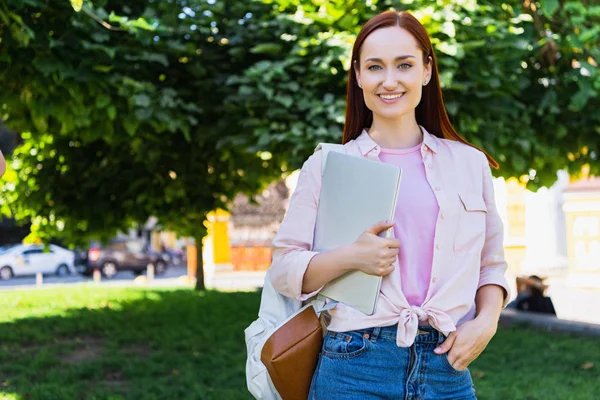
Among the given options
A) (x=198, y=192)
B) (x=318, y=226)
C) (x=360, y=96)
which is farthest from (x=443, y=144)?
(x=198, y=192)

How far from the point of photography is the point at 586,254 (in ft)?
54.5

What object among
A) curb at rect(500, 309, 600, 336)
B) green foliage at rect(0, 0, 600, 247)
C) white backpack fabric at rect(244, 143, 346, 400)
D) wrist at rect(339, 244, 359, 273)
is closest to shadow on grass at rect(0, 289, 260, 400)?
green foliage at rect(0, 0, 600, 247)

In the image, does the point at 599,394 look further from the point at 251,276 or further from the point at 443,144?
the point at 251,276

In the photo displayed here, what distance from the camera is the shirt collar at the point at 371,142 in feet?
6.15

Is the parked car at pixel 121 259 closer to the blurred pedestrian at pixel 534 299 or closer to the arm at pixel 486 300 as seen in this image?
the blurred pedestrian at pixel 534 299

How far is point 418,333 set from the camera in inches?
68.8

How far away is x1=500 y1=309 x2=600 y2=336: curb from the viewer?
352 inches

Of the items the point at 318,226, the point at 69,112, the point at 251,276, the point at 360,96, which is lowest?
the point at 251,276

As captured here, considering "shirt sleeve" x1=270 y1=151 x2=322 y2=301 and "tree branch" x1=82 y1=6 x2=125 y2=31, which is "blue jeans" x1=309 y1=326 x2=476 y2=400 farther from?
"tree branch" x1=82 y1=6 x2=125 y2=31

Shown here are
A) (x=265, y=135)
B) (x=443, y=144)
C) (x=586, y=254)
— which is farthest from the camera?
(x=586, y=254)

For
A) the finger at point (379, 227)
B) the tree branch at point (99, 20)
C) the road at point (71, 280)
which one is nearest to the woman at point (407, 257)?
the finger at point (379, 227)

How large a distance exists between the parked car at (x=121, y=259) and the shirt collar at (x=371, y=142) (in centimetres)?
2697

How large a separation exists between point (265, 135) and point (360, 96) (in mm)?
3855

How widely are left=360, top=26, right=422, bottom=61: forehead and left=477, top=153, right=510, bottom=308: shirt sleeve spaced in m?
0.35
